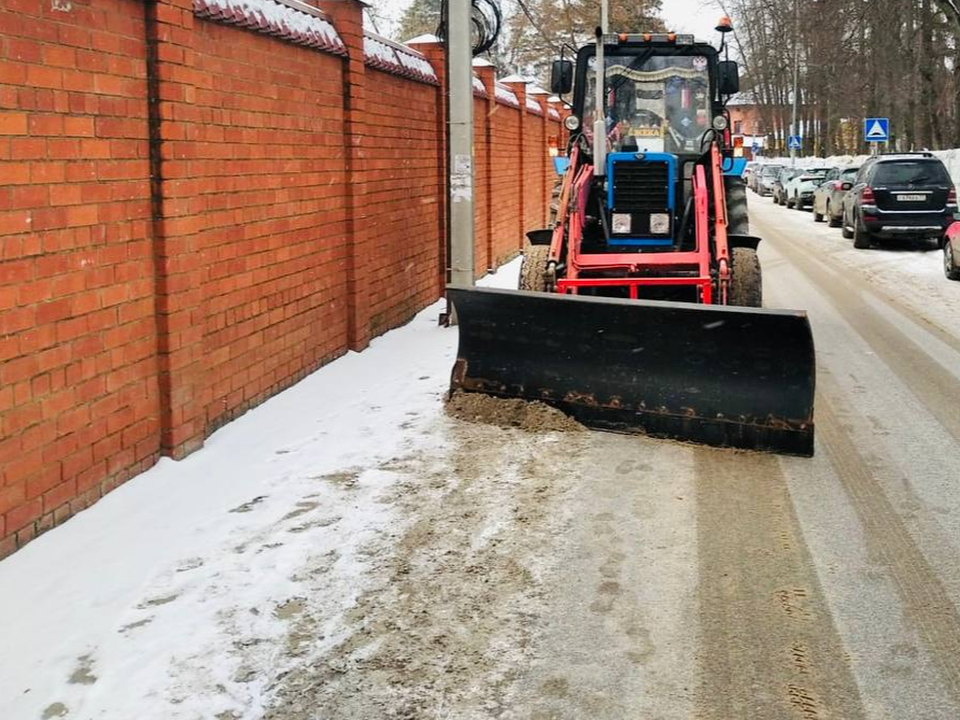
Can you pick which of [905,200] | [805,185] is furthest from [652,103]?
[805,185]

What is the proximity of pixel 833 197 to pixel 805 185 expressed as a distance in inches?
396

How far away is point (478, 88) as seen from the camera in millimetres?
16500

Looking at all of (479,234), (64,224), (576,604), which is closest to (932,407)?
(576,604)

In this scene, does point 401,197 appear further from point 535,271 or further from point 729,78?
point 729,78

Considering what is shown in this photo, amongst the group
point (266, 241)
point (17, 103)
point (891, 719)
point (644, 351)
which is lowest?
point (891, 719)

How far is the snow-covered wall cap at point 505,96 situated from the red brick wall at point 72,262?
41.6 ft

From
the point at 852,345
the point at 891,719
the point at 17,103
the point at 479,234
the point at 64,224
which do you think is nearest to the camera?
the point at 891,719

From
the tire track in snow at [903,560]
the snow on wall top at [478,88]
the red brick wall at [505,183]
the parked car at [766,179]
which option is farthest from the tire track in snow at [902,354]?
the parked car at [766,179]

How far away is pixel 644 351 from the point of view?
23.7 ft

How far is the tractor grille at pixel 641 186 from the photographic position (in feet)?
31.7

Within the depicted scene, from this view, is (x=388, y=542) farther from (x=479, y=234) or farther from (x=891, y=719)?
→ (x=479, y=234)

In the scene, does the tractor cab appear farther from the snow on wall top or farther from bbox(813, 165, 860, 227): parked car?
bbox(813, 165, 860, 227): parked car

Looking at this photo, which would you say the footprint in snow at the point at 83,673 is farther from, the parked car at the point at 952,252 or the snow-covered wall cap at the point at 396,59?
the parked car at the point at 952,252

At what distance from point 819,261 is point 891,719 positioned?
17.1 meters
